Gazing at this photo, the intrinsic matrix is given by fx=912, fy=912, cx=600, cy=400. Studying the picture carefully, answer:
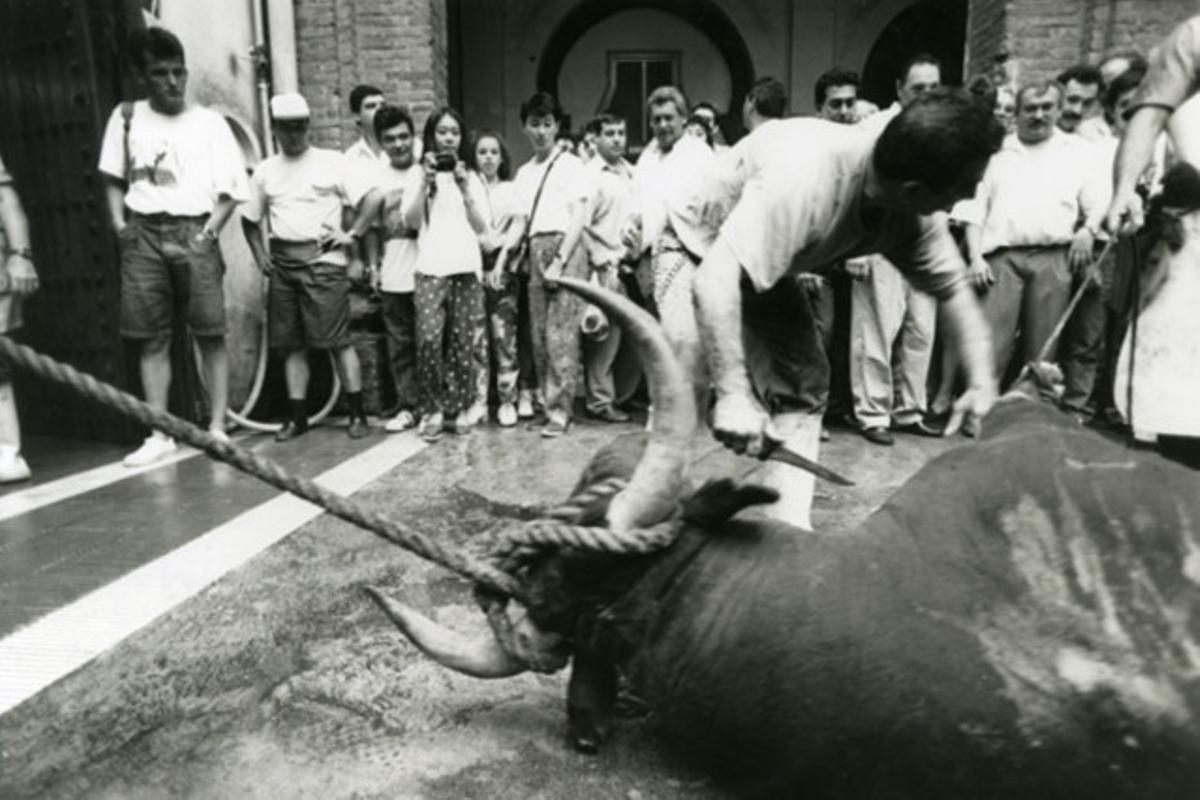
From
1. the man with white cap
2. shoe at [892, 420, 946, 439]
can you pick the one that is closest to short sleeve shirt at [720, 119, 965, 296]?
shoe at [892, 420, 946, 439]

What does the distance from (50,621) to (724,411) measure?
2.19 meters

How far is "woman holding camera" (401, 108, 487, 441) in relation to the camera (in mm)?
5828

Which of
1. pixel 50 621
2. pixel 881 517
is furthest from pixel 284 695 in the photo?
pixel 881 517

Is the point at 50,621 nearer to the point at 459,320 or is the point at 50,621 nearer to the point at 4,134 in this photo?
the point at 459,320

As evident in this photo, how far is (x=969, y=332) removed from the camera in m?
2.66

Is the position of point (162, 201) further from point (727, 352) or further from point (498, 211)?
point (727, 352)

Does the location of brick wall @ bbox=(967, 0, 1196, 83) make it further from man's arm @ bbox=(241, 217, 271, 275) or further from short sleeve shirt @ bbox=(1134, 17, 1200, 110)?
man's arm @ bbox=(241, 217, 271, 275)

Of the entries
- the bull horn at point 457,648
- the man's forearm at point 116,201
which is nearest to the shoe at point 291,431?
the man's forearm at point 116,201

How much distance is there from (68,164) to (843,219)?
4.98m

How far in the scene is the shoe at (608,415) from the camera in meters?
6.44

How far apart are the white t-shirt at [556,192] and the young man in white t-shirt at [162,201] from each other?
73.5 inches

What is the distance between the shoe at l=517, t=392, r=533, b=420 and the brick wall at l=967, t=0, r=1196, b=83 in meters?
Result: 5.01

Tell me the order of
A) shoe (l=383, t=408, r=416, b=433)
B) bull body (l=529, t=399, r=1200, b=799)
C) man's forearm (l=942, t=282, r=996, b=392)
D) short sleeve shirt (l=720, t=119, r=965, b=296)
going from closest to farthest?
bull body (l=529, t=399, r=1200, b=799) < short sleeve shirt (l=720, t=119, r=965, b=296) < man's forearm (l=942, t=282, r=996, b=392) < shoe (l=383, t=408, r=416, b=433)

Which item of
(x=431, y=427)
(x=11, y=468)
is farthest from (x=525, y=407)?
(x=11, y=468)
